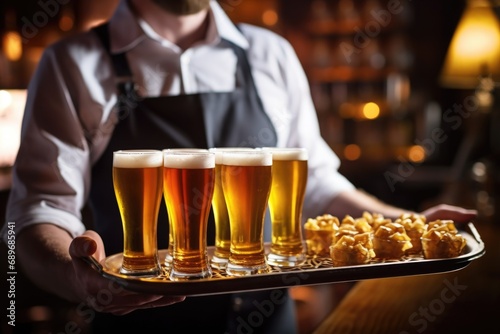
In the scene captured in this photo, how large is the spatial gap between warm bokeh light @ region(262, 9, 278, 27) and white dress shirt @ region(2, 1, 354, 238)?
14.0 feet

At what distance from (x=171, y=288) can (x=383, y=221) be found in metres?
0.63

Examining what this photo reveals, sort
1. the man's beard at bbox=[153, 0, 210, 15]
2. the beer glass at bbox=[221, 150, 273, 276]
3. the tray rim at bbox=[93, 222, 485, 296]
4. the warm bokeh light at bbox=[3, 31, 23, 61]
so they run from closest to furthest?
the tray rim at bbox=[93, 222, 485, 296] → the beer glass at bbox=[221, 150, 273, 276] → the man's beard at bbox=[153, 0, 210, 15] → the warm bokeh light at bbox=[3, 31, 23, 61]

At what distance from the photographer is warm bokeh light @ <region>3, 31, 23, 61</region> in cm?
471

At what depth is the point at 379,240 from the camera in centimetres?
Result: 144

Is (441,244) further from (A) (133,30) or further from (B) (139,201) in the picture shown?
(A) (133,30)

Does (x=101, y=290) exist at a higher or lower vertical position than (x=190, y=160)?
lower

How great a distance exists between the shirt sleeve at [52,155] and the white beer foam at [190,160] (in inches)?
22.5

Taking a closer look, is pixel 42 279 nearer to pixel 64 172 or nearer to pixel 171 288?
pixel 64 172

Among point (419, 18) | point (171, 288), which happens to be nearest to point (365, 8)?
point (419, 18)

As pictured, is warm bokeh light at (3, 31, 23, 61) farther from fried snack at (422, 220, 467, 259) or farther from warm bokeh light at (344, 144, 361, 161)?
fried snack at (422, 220, 467, 259)

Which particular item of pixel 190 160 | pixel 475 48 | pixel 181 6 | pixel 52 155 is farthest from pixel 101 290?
pixel 475 48

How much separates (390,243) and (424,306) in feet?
1.64

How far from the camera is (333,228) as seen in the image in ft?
4.97

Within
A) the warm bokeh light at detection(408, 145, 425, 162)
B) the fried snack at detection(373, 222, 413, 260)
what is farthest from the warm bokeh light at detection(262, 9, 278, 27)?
the fried snack at detection(373, 222, 413, 260)
